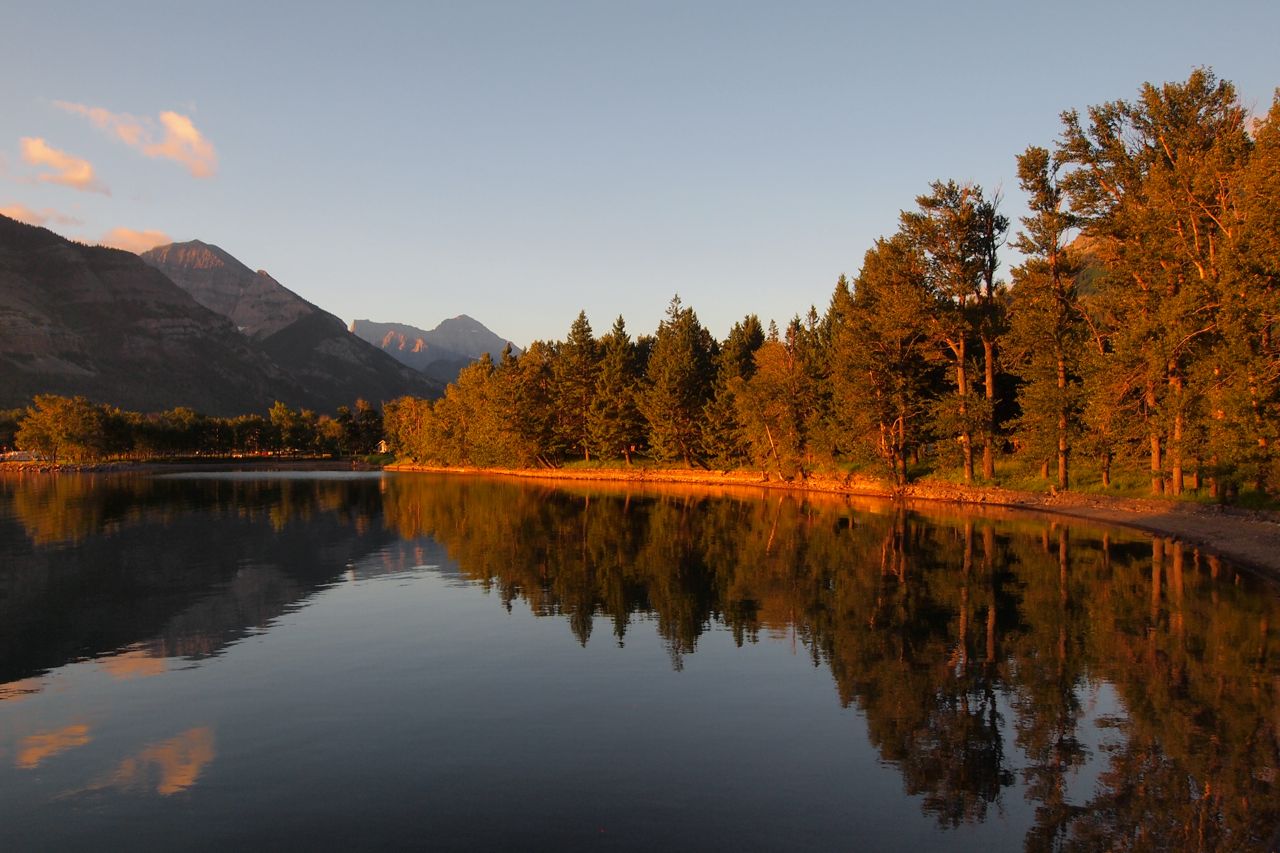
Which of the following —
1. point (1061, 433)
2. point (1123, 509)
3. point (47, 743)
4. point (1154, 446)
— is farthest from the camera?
point (1061, 433)

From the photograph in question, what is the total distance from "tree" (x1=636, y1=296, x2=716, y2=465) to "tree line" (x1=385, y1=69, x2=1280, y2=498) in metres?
0.30

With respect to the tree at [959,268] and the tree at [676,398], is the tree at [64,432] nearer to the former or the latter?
the tree at [676,398]

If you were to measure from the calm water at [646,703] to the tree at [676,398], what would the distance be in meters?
66.6

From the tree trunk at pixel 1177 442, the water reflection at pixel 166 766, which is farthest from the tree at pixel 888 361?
the water reflection at pixel 166 766

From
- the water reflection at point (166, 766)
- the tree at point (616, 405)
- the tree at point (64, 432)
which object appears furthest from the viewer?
the tree at point (64, 432)

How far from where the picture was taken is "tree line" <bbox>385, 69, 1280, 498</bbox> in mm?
38656

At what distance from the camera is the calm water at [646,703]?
34.7ft

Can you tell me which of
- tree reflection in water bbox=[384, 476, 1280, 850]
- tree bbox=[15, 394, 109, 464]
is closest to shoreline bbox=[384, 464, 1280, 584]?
tree reflection in water bbox=[384, 476, 1280, 850]

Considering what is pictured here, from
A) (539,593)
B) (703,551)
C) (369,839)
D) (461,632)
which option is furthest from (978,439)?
(369,839)

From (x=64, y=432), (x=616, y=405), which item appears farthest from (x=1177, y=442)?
(x=64, y=432)

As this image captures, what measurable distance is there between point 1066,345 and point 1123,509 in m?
13.9

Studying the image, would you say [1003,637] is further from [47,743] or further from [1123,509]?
[1123,509]

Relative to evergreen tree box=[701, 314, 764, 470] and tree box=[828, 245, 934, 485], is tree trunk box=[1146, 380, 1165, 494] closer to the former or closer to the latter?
tree box=[828, 245, 934, 485]

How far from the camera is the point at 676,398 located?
99.6 metres
